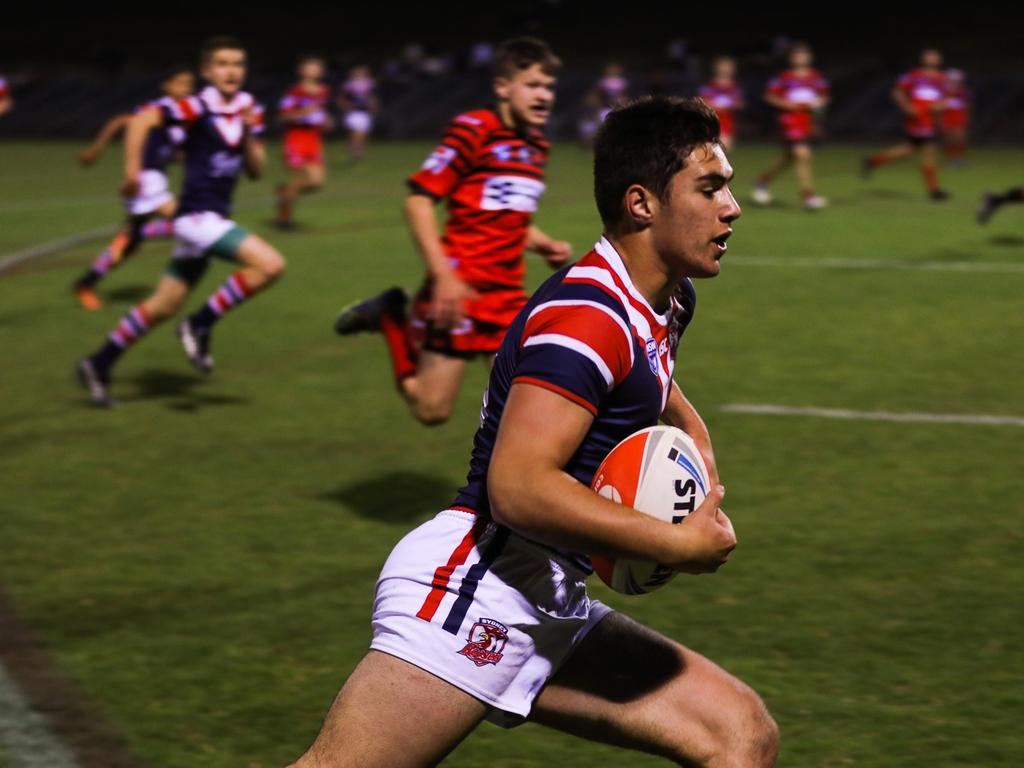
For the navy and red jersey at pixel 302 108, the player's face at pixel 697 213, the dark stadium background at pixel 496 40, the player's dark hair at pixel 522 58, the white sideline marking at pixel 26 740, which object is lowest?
the dark stadium background at pixel 496 40

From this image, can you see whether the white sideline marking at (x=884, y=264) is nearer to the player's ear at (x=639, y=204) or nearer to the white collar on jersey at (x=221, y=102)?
the white collar on jersey at (x=221, y=102)

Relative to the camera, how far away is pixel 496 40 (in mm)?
50781

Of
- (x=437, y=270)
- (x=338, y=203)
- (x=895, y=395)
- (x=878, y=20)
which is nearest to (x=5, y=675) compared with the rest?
(x=437, y=270)

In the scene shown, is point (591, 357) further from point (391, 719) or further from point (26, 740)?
point (26, 740)

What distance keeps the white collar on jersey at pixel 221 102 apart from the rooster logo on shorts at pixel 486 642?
7160 mm

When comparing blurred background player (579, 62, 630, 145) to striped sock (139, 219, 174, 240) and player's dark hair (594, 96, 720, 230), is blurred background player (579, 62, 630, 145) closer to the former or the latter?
striped sock (139, 219, 174, 240)

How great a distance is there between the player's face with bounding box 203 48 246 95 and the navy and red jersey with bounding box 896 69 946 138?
14165mm

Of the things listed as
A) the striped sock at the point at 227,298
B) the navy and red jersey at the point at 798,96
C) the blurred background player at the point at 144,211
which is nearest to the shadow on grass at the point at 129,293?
the blurred background player at the point at 144,211

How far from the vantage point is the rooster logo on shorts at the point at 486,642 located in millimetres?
3119

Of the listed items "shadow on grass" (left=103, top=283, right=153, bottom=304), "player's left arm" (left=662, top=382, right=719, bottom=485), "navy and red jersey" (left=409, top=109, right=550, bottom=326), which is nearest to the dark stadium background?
"shadow on grass" (left=103, top=283, right=153, bottom=304)

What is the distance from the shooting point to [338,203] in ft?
74.8

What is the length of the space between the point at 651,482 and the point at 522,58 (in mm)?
3719

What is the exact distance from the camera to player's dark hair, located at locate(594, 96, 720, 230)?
3.04 metres

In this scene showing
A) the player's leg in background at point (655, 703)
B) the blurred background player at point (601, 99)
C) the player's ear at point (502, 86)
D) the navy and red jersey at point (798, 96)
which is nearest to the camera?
the player's leg in background at point (655, 703)
